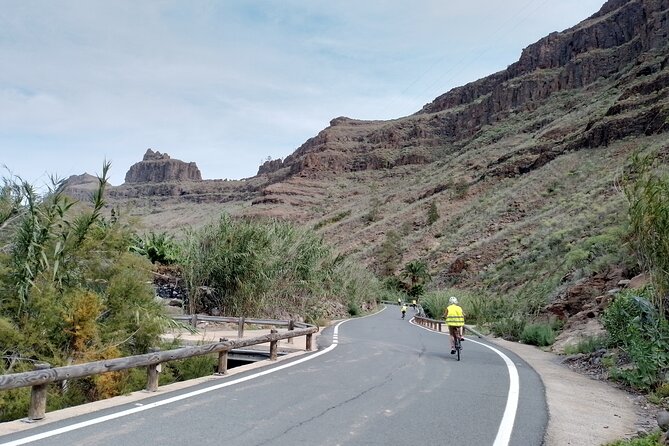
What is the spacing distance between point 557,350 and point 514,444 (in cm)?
1144

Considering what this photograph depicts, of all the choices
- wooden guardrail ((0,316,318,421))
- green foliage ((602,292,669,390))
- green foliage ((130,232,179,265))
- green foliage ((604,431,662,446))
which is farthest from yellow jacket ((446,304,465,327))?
green foliage ((130,232,179,265))

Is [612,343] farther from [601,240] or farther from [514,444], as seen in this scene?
[601,240]

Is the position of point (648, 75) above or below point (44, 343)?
above

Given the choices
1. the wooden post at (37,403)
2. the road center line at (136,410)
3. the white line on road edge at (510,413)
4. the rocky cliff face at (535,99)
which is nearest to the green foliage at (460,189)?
the rocky cliff face at (535,99)

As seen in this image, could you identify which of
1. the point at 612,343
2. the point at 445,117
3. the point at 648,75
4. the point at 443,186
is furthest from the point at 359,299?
the point at 445,117

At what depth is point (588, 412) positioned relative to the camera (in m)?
7.47

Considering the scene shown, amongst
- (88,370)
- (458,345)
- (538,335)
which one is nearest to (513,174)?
(538,335)

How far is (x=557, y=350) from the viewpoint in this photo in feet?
52.2

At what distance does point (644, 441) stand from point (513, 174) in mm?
69103

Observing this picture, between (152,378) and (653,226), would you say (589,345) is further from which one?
(152,378)

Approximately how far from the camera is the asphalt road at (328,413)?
544cm

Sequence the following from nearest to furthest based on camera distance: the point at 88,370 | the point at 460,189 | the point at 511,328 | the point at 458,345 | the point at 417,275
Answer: the point at 88,370, the point at 458,345, the point at 511,328, the point at 417,275, the point at 460,189

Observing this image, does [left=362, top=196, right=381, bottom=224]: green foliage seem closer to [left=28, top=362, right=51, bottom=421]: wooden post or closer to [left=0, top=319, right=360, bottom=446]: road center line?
[left=0, top=319, right=360, bottom=446]: road center line

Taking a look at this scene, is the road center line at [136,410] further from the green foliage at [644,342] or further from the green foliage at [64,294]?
the green foliage at [644,342]
